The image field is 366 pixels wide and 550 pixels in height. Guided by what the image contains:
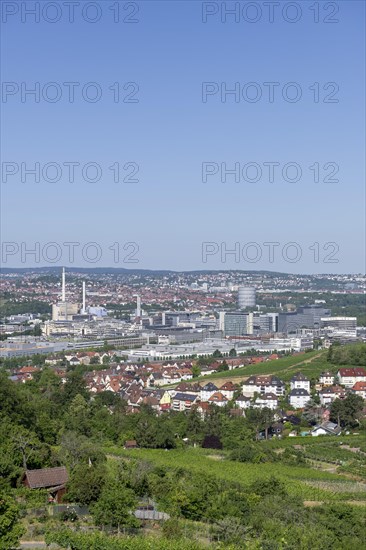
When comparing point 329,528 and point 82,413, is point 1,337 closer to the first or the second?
point 82,413

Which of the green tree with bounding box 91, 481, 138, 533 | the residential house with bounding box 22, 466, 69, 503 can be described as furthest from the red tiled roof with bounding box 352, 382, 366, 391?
the green tree with bounding box 91, 481, 138, 533

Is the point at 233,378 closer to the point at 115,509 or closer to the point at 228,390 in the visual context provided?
the point at 228,390

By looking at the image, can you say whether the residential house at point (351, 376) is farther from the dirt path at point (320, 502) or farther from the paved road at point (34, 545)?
the paved road at point (34, 545)

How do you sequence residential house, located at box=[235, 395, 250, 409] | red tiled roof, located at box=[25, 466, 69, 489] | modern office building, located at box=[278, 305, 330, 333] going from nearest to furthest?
red tiled roof, located at box=[25, 466, 69, 489]
residential house, located at box=[235, 395, 250, 409]
modern office building, located at box=[278, 305, 330, 333]

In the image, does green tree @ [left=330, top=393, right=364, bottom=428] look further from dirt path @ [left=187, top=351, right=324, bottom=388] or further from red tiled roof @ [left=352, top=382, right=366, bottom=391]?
A: dirt path @ [left=187, top=351, right=324, bottom=388]

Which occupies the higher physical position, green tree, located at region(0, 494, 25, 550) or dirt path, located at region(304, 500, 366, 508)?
green tree, located at region(0, 494, 25, 550)

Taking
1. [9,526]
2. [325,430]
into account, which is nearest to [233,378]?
[325,430]

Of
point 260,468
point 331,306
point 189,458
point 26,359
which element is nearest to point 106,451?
point 189,458

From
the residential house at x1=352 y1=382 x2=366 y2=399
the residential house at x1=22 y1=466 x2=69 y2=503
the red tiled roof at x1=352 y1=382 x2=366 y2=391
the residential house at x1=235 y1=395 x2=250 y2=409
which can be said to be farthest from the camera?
the red tiled roof at x1=352 y1=382 x2=366 y2=391
